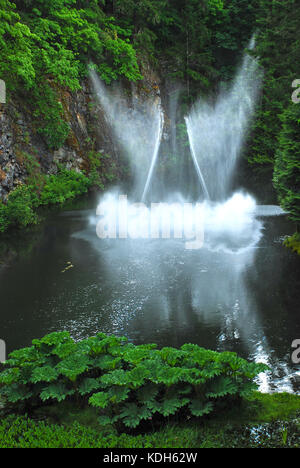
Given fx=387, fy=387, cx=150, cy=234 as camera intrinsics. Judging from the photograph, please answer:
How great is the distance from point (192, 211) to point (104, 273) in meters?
9.38

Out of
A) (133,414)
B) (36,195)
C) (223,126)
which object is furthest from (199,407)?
(223,126)

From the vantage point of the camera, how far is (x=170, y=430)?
4.45 meters

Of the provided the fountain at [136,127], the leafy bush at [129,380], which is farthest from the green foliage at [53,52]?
the leafy bush at [129,380]

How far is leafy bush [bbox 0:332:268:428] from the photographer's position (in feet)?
15.2

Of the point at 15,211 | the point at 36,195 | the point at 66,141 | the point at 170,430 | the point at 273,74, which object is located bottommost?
the point at 170,430

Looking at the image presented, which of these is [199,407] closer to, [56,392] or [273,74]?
[56,392]

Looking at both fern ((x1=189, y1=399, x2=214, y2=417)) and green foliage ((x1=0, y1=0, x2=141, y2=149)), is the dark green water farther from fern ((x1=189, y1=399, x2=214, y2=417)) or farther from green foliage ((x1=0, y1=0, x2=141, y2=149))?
green foliage ((x1=0, y1=0, x2=141, y2=149))

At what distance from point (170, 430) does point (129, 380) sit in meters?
0.72

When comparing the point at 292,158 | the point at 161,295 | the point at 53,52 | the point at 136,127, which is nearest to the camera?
the point at 161,295

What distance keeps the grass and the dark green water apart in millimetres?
1215

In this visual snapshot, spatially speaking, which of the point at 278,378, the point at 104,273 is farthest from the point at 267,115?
the point at 278,378

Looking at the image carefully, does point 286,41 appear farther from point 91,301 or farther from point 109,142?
point 91,301

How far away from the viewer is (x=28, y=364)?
5195mm

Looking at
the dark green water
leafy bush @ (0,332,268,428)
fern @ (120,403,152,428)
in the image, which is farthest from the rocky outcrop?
fern @ (120,403,152,428)
